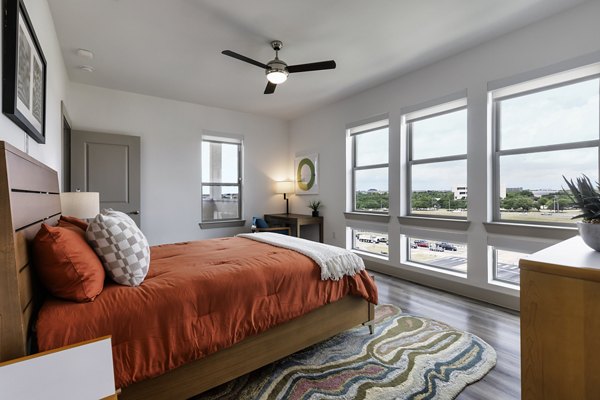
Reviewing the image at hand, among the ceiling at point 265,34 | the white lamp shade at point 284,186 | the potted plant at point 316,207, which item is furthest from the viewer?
the white lamp shade at point 284,186

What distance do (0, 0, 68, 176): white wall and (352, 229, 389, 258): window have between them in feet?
12.5

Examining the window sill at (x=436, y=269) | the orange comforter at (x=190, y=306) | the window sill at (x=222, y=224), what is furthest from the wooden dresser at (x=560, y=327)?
the window sill at (x=222, y=224)

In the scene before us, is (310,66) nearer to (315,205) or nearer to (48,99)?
(48,99)

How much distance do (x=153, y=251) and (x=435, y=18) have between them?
3.16 m

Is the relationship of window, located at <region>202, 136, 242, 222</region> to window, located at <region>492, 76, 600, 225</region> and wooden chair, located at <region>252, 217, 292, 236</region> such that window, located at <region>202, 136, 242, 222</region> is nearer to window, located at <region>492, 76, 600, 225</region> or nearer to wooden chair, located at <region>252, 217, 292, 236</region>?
wooden chair, located at <region>252, 217, 292, 236</region>

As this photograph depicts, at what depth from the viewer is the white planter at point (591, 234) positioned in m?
1.07

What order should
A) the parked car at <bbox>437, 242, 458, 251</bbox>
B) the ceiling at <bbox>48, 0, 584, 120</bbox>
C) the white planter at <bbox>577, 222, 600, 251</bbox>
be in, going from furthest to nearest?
1. the parked car at <bbox>437, 242, 458, 251</bbox>
2. the ceiling at <bbox>48, 0, 584, 120</bbox>
3. the white planter at <bbox>577, 222, 600, 251</bbox>

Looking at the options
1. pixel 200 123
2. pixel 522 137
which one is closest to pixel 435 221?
pixel 522 137

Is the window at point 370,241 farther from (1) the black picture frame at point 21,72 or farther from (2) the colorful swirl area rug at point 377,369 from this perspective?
(1) the black picture frame at point 21,72

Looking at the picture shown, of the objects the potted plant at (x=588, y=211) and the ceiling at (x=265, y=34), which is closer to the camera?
the potted plant at (x=588, y=211)

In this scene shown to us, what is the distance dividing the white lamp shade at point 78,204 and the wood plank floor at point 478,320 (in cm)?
298

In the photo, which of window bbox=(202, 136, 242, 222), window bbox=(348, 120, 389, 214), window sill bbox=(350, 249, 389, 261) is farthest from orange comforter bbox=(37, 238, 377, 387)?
window bbox=(202, 136, 242, 222)

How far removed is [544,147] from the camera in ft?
8.63

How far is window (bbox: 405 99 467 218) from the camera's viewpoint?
325 cm
